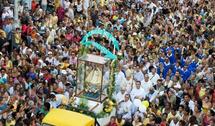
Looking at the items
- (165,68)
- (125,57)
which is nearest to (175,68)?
(165,68)

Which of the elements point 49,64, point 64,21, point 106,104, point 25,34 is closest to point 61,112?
point 106,104

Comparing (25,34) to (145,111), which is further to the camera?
(25,34)

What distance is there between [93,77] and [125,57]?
3.37 meters

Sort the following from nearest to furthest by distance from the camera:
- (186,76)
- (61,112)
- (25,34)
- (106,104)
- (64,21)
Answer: (61,112), (106,104), (186,76), (25,34), (64,21)

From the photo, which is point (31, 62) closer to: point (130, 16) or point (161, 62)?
point (161, 62)

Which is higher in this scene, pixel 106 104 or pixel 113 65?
pixel 113 65

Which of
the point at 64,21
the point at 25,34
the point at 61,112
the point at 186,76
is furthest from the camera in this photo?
the point at 64,21

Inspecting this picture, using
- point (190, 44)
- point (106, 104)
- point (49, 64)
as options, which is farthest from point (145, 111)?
point (190, 44)

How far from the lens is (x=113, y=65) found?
13445 mm

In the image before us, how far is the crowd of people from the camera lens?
13.2 meters

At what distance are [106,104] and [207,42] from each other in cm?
642

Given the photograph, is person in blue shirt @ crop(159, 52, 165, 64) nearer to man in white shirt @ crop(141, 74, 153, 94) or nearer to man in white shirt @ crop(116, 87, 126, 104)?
man in white shirt @ crop(141, 74, 153, 94)

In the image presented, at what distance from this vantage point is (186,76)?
1532 centimetres

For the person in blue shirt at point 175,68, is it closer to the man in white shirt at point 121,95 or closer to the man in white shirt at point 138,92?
the man in white shirt at point 138,92
